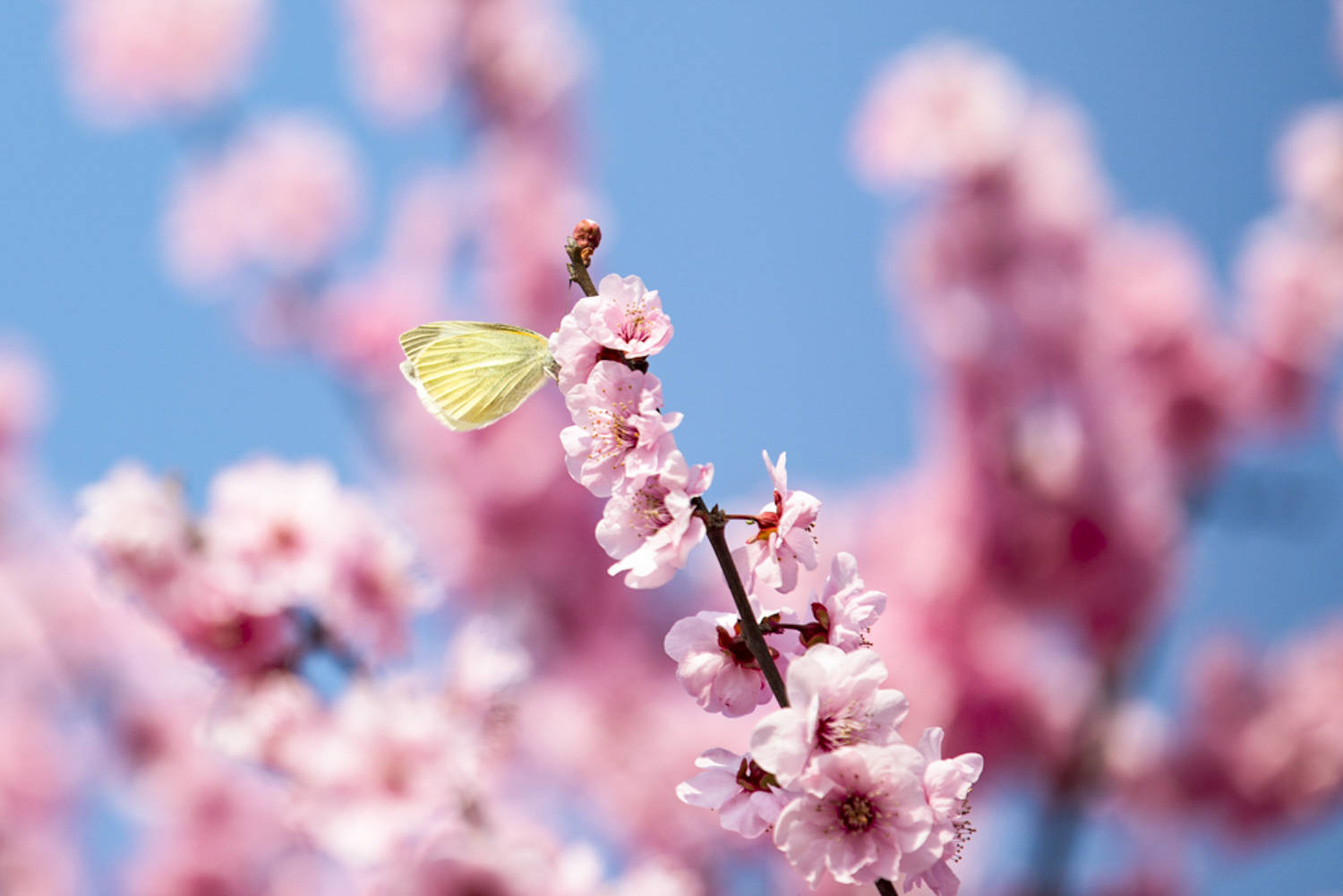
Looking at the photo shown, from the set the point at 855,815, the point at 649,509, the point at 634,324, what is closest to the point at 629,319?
the point at 634,324

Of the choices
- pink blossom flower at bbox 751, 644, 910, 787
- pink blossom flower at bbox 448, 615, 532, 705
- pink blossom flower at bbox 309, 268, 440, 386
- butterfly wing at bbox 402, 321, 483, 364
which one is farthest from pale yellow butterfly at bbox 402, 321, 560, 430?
pink blossom flower at bbox 309, 268, 440, 386

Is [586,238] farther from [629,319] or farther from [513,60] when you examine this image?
[513,60]

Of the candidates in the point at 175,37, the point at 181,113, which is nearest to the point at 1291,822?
the point at 181,113

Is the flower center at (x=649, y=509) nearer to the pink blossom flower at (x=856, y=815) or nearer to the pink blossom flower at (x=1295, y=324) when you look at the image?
the pink blossom flower at (x=856, y=815)

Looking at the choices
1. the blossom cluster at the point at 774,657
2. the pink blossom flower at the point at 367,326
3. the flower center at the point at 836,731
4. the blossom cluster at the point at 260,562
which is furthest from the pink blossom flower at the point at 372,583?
the pink blossom flower at the point at 367,326

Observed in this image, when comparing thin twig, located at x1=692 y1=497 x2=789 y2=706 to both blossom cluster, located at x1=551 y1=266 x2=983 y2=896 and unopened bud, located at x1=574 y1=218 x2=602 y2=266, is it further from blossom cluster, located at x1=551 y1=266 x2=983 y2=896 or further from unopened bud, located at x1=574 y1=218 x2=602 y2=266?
unopened bud, located at x1=574 y1=218 x2=602 y2=266

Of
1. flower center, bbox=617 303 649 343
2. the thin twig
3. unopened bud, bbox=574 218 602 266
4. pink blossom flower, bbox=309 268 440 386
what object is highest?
pink blossom flower, bbox=309 268 440 386
